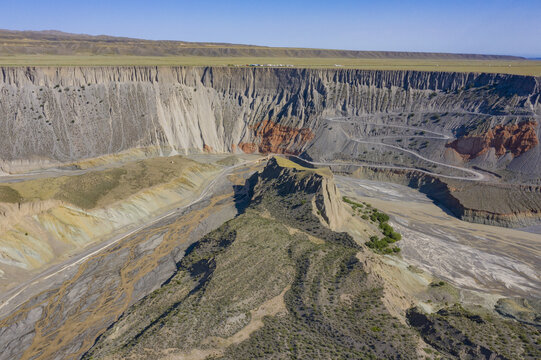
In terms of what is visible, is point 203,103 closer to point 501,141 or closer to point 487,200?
point 501,141

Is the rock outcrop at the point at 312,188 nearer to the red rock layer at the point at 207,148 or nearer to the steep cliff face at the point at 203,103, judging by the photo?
the red rock layer at the point at 207,148

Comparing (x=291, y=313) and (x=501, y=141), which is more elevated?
(x=501, y=141)

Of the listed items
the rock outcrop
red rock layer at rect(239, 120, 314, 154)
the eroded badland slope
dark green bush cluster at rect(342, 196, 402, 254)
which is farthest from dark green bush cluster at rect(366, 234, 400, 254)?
red rock layer at rect(239, 120, 314, 154)

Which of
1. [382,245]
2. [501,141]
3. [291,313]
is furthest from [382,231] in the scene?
[501,141]

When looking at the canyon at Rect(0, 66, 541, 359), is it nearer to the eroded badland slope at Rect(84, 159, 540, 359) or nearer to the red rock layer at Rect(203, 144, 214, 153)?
the eroded badland slope at Rect(84, 159, 540, 359)

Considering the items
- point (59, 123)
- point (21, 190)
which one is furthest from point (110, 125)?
point (21, 190)

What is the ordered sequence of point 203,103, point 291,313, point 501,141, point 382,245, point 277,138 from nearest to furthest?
point 291,313, point 382,245, point 501,141, point 277,138, point 203,103

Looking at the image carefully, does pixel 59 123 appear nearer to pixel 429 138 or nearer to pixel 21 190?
pixel 21 190
